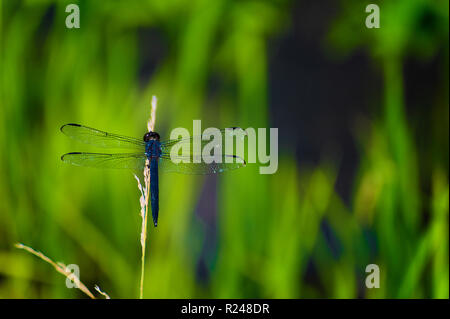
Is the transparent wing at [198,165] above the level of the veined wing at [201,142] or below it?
below

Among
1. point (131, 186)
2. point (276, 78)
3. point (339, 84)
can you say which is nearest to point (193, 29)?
point (131, 186)

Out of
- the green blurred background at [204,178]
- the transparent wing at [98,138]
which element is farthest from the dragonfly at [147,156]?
the green blurred background at [204,178]

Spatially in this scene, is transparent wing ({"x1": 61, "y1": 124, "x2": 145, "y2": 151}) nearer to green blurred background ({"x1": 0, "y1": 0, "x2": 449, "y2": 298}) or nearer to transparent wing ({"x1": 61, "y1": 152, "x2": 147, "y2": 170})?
transparent wing ({"x1": 61, "y1": 152, "x2": 147, "y2": 170})

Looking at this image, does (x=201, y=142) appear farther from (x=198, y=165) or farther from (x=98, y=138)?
(x=98, y=138)

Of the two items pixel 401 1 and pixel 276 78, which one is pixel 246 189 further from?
pixel 276 78

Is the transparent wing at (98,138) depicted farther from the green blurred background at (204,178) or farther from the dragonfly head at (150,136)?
the green blurred background at (204,178)

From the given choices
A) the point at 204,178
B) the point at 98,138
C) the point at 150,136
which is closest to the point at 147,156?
the point at 150,136

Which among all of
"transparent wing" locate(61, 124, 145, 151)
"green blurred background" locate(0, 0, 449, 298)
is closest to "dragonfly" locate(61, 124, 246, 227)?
"transparent wing" locate(61, 124, 145, 151)
